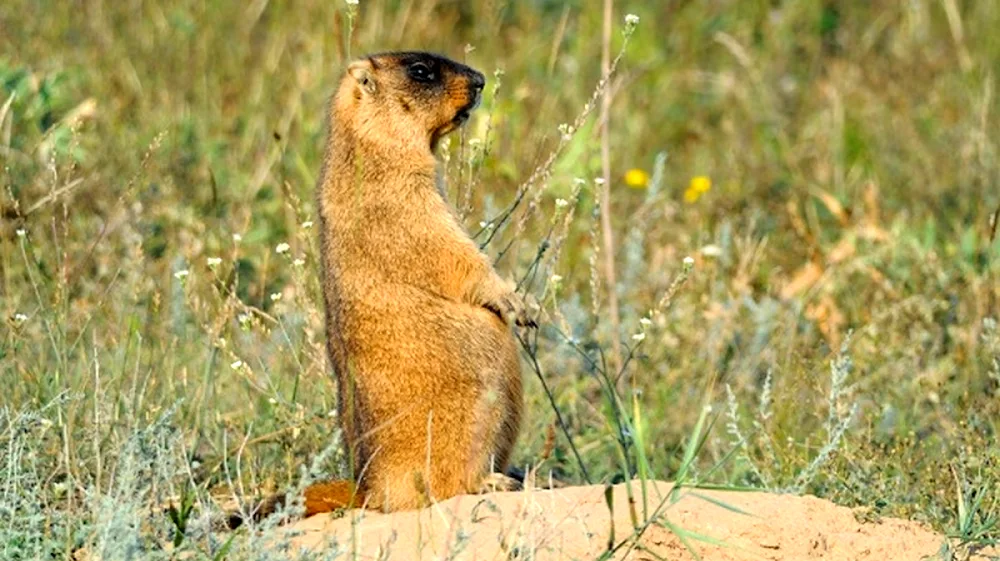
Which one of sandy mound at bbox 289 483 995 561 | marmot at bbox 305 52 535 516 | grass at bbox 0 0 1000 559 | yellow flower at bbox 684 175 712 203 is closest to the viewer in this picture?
sandy mound at bbox 289 483 995 561

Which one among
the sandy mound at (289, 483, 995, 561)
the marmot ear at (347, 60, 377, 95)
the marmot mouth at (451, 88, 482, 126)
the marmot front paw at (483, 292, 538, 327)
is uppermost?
the marmot ear at (347, 60, 377, 95)

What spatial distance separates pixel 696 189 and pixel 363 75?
3.04 metres

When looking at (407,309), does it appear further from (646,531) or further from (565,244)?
(565,244)

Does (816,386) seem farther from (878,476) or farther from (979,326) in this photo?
(979,326)

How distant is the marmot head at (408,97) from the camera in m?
5.26

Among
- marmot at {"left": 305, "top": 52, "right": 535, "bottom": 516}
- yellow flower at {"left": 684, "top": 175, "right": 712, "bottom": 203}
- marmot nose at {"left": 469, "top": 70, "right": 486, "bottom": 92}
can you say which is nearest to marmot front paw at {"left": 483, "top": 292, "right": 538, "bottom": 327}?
marmot at {"left": 305, "top": 52, "right": 535, "bottom": 516}

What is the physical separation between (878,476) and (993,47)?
4899 mm

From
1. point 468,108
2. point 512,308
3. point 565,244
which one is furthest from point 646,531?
point 565,244

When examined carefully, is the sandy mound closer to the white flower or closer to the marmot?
the marmot

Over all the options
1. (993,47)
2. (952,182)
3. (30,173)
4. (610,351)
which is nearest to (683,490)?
(610,351)

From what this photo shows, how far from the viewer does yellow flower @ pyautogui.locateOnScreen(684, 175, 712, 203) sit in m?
7.98

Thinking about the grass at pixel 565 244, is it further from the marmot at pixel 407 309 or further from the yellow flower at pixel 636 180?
the marmot at pixel 407 309

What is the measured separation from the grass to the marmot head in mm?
131

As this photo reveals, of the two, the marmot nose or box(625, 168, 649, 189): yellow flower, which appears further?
box(625, 168, 649, 189): yellow flower
